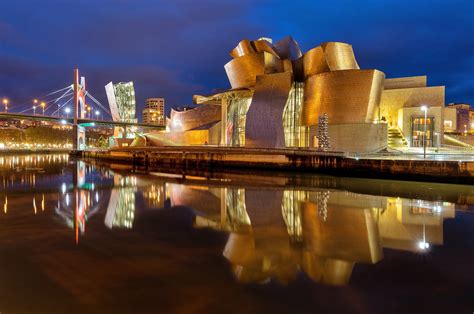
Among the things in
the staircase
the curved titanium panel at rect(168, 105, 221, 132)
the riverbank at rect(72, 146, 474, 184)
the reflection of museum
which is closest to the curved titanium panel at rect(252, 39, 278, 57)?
the curved titanium panel at rect(168, 105, 221, 132)

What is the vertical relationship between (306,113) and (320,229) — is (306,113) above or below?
above

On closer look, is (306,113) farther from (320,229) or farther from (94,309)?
(94,309)

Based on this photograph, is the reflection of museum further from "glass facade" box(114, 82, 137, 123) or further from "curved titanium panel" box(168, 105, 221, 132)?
"glass facade" box(114, 82, 137, 123)

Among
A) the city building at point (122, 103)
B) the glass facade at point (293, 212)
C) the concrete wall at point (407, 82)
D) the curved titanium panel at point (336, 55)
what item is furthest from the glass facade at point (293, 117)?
the city building at point (122, 103)

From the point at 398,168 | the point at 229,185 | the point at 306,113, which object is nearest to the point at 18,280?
the point at 229,185

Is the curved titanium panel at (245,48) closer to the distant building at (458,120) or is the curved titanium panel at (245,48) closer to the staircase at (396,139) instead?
the staircase at (396,139)

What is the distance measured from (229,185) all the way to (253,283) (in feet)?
42.3

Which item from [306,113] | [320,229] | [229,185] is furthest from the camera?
[306,113]

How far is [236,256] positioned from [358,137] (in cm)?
2436

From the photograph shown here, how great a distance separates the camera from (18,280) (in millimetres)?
5188

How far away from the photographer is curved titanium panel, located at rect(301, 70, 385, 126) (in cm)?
2830

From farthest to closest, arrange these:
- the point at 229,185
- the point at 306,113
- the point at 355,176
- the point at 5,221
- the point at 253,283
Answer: the point at 306,113 → the point at 355,176 → the point at 229,185 → the point at 5,221 → the point at 253,283

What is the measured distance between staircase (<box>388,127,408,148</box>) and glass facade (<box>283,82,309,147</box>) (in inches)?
308

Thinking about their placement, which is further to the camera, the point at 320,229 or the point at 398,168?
the point at 398,168
